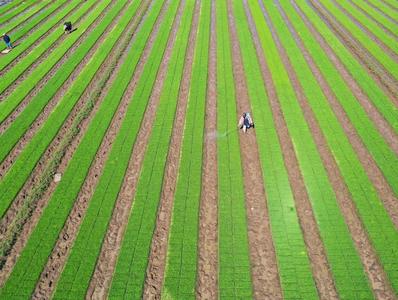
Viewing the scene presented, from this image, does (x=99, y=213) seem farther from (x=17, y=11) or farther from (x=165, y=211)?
(x=17, y=11)

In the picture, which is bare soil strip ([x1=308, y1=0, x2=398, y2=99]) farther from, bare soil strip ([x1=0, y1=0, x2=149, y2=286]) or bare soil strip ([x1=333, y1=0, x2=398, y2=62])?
bare soil strip ([x1=0, y1=0, x2=149, y2=286])

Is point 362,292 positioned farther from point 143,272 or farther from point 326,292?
point 143,272

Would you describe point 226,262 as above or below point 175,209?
below

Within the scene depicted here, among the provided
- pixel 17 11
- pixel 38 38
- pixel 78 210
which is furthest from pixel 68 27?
pixel 78 210

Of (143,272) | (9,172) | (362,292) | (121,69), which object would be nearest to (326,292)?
(362,292)

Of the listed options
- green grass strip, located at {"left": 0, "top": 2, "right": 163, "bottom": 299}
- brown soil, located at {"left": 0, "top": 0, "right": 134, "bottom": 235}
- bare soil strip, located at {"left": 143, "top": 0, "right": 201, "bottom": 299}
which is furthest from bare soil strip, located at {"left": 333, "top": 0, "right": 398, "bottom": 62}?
brown soil, located at {"left": 0, "top": 0, "right": 134, "bottom": 235}
